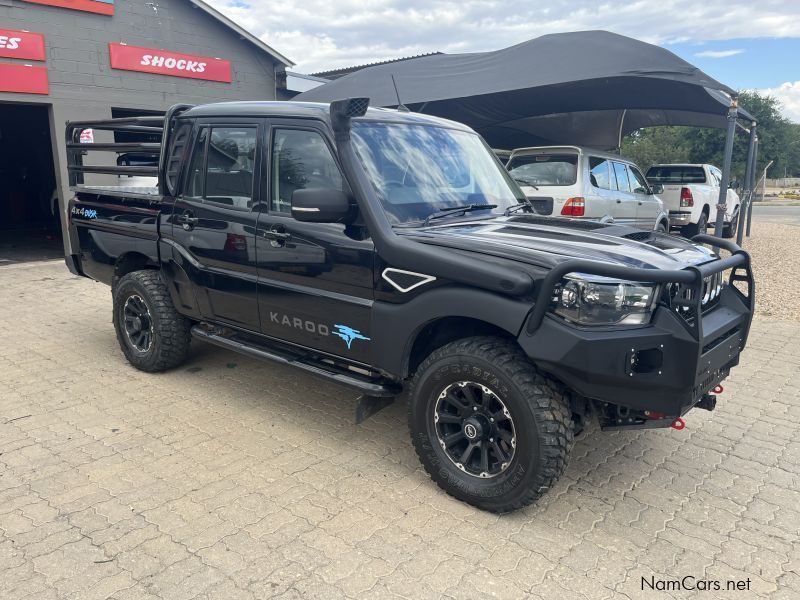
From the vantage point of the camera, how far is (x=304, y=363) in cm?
390

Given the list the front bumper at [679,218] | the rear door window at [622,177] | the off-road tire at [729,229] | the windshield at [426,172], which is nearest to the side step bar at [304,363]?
the windshield at [426,172]

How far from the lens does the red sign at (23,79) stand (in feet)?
30.3

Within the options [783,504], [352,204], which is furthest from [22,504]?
[783,504]

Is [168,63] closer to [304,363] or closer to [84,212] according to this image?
[84,212]

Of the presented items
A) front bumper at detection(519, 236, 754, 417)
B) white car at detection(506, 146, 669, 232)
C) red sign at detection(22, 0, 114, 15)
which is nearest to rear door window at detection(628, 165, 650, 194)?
white car at detection(506, 146, 669, 232)

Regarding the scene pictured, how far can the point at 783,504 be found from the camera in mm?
3279

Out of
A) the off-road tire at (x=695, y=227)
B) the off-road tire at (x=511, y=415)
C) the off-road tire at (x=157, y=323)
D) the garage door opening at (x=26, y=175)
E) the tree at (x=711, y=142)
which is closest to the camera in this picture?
the off-road tire at (x=511, y=415)

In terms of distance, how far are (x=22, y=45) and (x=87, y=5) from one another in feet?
4.42

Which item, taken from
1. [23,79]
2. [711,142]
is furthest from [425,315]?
[711,142]

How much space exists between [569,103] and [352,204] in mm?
9022

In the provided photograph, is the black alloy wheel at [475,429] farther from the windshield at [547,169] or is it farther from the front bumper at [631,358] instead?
the windshield at [547,169]

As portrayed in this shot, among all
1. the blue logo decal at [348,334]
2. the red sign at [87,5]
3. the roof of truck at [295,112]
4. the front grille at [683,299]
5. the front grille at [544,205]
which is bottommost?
the blue logo decal at [348,334]

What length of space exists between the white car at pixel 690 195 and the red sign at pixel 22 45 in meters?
11.8

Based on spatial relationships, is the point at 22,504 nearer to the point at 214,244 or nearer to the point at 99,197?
the point at 214,244
